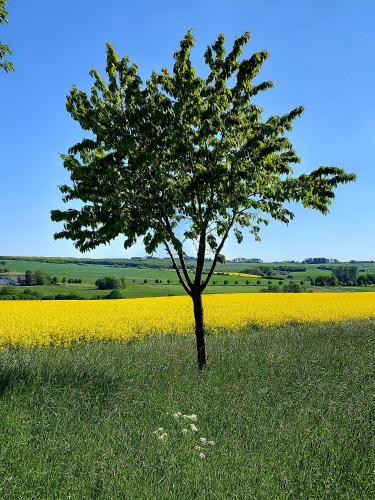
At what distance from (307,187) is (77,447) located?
753 cm

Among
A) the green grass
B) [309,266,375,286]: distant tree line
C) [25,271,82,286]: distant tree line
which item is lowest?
the green grass

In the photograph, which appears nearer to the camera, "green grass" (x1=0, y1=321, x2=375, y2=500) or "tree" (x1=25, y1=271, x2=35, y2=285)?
"green grass" (x1=0, y1=321, x2=375, y2=500)

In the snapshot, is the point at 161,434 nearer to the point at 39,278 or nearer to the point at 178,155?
the point at 178,155

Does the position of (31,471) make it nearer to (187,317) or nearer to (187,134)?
(187,134)

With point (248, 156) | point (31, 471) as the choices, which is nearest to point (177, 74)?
point (248, 156)

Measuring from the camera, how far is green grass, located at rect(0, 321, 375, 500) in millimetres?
4918

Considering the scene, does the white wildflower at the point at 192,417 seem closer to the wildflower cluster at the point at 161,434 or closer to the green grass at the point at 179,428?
the green grass at the point at 179,428

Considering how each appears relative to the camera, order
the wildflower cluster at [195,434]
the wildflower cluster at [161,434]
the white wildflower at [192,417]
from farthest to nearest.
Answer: the white wildflower at [192,417]
the wildflower cluster at [161,434]
the wildflower cluster at [195,434]

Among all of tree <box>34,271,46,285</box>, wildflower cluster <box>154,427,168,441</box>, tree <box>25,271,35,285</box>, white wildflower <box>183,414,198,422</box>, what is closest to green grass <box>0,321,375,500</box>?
wildflower cluster <box>154,427,168,441</box>

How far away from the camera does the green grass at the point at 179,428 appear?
4918mm

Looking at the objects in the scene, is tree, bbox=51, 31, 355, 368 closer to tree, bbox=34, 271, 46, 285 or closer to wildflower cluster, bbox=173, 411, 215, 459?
wildflower cluster, bbox=173, 411, 215, 459

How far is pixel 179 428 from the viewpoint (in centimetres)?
660

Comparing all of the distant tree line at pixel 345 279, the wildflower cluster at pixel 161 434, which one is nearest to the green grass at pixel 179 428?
the wildflower cluster at pixel 161 434

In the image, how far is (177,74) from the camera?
33.7 ft
